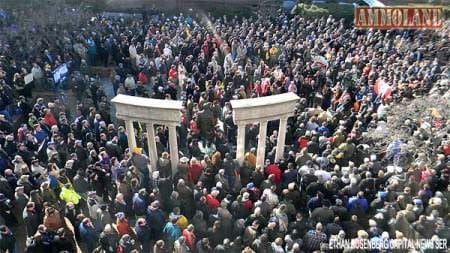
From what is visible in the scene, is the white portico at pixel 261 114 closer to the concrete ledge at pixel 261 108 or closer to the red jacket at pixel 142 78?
the concrete ledge at pixel 261 108

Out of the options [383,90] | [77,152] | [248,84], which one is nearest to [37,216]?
[77,152]

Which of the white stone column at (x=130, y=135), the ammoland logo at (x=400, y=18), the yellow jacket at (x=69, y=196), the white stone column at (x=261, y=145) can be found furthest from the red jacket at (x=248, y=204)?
the ammoland logo at (x=400, y=18)

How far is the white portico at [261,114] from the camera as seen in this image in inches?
496

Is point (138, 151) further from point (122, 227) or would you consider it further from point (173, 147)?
point (122, 227)

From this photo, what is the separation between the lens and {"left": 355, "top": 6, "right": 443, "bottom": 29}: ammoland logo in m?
20.4

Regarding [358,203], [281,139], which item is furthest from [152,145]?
[358,203]

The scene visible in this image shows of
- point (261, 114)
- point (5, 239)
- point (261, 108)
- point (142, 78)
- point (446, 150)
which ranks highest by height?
point (261, 108)

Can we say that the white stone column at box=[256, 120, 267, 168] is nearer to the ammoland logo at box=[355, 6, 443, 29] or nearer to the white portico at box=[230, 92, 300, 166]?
the white portico at box=[230, 92, 300, 166]

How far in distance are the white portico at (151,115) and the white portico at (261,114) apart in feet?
4.56

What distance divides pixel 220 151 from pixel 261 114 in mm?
1476

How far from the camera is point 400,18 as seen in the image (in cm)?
2069

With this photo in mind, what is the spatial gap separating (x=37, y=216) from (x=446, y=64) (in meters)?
13.5

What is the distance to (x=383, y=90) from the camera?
52.1 ft

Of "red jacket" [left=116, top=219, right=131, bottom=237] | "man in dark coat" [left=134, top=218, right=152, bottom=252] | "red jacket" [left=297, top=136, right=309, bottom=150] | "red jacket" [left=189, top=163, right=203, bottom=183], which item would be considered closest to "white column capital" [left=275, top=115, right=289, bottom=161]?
"red jacket" [left=297, top=136, right=309, bottom=150]
